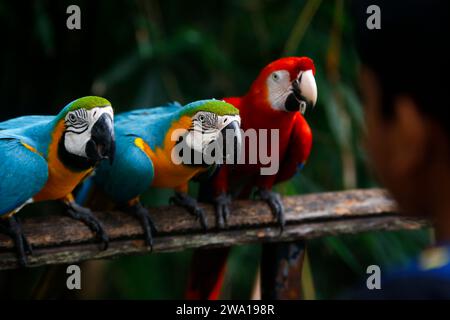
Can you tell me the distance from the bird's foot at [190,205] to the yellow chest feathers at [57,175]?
A: 11.1 inches

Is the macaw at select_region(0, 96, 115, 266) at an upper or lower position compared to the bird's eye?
lower

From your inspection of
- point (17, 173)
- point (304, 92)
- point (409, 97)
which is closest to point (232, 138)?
Answer: point (304, 92)

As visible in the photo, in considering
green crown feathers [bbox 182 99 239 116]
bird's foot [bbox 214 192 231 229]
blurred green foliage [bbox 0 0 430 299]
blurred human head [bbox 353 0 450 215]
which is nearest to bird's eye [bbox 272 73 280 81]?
green crown feathers [bbox 182 99 239 116]

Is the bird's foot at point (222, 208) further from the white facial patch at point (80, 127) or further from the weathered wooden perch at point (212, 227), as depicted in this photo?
the white facial patch at point (80, 127)

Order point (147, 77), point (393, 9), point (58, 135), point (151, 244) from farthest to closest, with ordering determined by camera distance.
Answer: point (147, 77)
point (151, 244)
point (58, 135)
point (393, 9)

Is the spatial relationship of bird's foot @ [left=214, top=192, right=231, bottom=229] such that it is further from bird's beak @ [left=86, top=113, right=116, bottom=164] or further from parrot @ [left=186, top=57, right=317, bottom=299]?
bird's beak @ [left=86, top=113, right=116, bottom=164]

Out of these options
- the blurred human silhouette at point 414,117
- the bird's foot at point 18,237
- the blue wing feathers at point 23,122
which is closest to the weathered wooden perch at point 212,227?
the bird's foot at point 18,237

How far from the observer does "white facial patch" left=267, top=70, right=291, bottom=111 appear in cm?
135

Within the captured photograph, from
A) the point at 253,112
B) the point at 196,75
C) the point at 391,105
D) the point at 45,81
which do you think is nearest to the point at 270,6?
the point at 196,75

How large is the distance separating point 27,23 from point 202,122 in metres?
1.16

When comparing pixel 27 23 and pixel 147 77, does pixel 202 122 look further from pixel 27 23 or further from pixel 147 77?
pixel 27 23

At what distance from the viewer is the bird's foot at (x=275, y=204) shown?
1546 millimetres

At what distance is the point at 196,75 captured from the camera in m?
2.25
